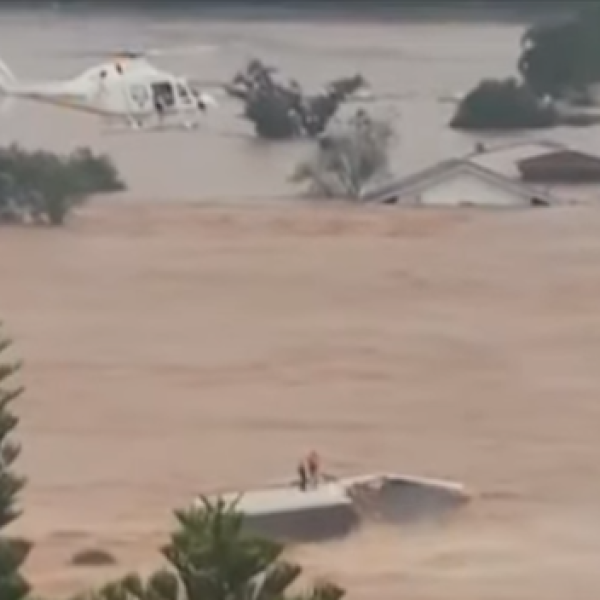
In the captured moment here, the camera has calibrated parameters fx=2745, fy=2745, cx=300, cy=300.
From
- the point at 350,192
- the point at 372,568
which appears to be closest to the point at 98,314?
the point at 350,192

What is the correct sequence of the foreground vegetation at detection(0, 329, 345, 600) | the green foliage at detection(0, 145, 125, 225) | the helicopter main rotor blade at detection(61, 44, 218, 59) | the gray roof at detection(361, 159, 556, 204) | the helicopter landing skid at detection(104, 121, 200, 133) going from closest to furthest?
the foreground vegetation at detection(0, 329, 345, 600) < the green foliage at detection(0, 145, 125, 225) < the gray roof at detection(361, 159, 556, 204) < the helicopter landing skid at detection(104, 121, 200, 133) < the helicopter main rotor blade at detection(61, 44, 218, 59)

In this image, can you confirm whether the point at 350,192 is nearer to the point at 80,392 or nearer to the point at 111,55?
the point at 111,55

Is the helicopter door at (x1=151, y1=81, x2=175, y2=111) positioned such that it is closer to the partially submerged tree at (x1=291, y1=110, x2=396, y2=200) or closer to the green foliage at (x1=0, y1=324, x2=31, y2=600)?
the partially submerged tree at (x1=291, y1=110, x2=396, y2=200)

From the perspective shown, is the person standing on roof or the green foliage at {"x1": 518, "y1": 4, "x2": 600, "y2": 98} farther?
the green foliage at {"x1": 518, "y1": 4, "x2": 600, "y2": 98}

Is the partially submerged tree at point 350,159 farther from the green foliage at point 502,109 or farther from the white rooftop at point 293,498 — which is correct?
the white rooftop at point 293,498

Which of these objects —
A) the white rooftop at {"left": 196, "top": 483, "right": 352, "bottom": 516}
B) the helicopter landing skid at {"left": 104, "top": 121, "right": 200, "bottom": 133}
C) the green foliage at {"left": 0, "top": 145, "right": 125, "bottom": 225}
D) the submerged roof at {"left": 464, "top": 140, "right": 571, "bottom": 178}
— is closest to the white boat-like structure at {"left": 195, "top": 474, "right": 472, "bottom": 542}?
the white rooftop at {"left": 196, "top": 483, "right": 352, "bottom": 516}

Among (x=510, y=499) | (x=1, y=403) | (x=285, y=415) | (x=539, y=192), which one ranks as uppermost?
(x=539, y=192)

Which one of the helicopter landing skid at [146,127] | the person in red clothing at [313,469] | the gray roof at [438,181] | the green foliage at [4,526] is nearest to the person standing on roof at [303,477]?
the person in red clothing at [313,469]
